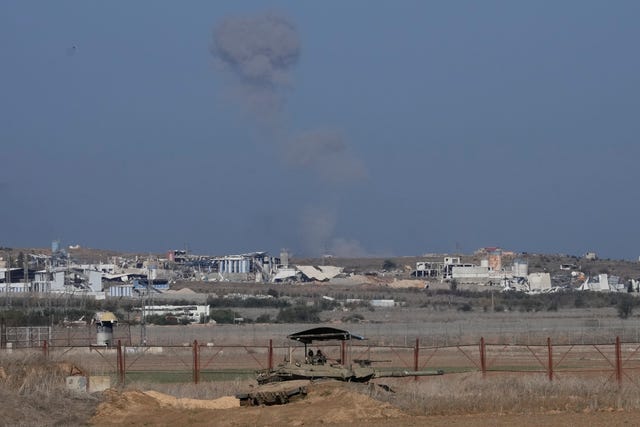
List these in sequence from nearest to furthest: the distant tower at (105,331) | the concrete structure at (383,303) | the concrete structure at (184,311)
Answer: the distant tower at (105,331) → the concrete structure at (184,311) → the concrete structure at (383,303)

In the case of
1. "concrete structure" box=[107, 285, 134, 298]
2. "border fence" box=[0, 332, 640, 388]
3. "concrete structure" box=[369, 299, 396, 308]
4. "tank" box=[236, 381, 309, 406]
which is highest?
"concrete structure" box=[107, 285, 134, 298]

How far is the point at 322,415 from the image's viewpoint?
30953mm

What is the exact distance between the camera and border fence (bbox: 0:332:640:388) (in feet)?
159

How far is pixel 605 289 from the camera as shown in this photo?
150625 millimetres

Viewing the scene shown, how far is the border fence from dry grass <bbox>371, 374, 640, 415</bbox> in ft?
27.5

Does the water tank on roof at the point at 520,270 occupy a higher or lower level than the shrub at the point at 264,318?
higher

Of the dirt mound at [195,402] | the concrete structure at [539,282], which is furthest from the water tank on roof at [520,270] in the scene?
the dirt mound at [195,402]

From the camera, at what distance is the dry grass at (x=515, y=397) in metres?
32.2

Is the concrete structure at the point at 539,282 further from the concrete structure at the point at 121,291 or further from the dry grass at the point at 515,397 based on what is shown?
the dry grass at the point at 515,397

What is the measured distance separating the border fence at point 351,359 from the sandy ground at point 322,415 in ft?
31.5

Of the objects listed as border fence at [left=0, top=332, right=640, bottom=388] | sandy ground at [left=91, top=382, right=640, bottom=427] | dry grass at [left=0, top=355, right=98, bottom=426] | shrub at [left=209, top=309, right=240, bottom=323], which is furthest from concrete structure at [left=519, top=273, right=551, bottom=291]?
sandy ground at [left=91, top=382, right=640, bottom=427]

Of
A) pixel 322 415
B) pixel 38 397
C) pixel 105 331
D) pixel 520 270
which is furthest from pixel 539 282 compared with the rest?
pixel 38 397

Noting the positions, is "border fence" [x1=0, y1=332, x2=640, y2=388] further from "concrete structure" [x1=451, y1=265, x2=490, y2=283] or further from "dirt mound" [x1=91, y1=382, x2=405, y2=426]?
"concrete structure" [x1=451, y1=265, x2=490, y2=283]

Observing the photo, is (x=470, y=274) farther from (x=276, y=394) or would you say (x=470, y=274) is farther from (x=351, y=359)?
(x=276, y=394)
